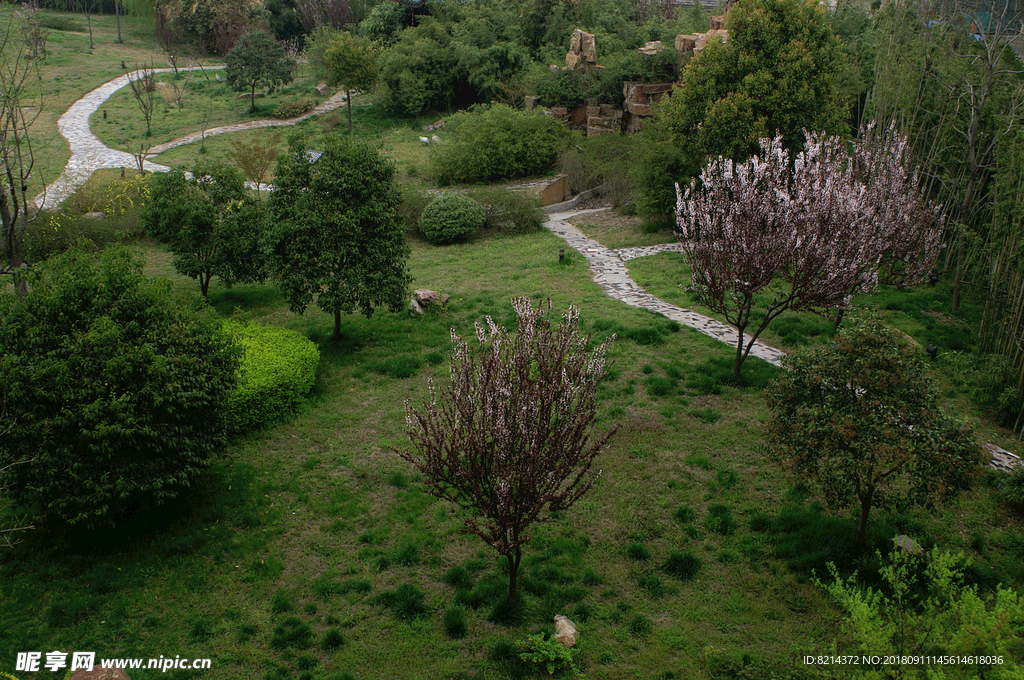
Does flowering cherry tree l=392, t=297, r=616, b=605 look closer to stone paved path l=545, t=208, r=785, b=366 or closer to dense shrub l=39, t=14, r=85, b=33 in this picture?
stone paved path l=545, t=208, r=785, b=366

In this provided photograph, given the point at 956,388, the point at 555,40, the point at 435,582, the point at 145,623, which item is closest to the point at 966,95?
the point at 956,388

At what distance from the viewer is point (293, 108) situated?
35406 mm

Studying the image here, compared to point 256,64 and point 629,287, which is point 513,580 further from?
point 256,64

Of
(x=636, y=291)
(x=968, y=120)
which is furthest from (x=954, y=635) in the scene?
(x=968, y=120)

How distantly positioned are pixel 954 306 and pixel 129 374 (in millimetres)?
15861

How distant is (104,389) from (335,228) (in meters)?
5.54

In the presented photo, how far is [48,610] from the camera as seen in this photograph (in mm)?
6766

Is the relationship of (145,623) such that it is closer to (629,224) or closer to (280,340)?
(280,340)

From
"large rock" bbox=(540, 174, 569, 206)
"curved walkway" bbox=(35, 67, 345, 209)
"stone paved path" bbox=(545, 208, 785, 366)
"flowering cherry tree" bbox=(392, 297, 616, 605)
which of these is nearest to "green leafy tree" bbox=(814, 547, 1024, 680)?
"flowering cherry tree" bbox=(392, 297, 616, 605)

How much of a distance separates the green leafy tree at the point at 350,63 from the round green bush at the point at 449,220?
14744mm

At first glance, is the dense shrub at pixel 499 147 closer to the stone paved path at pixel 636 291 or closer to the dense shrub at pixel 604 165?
the dense shrub at pixel 604 165

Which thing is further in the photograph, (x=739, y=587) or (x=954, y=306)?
(x=954, y=306)

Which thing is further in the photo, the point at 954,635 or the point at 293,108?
the point at 293,108

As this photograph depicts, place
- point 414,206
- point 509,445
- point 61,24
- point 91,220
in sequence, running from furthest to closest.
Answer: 1. point 61,24
2. point 414,206
3. point 91,220
4. point 509,445
